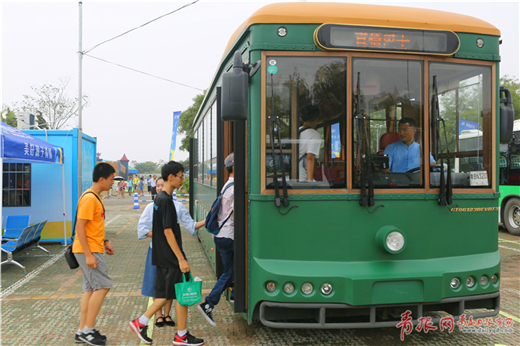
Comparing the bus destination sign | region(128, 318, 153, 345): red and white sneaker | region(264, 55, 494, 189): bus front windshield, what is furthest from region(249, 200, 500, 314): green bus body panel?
the bus destination sign

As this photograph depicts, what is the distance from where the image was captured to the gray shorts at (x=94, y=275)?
4.39 metres

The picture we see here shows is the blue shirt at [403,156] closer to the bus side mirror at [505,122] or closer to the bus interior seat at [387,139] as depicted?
the bus interior seat at [387,139]

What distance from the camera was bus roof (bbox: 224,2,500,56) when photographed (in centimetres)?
391

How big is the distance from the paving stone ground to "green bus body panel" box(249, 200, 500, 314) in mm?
868

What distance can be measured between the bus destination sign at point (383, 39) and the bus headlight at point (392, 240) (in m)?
1.60

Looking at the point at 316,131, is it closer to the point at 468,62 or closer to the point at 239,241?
the point at 239,241

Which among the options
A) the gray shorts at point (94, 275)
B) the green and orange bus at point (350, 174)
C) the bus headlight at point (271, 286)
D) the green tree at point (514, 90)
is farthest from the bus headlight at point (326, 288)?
the green tree at point (514, 90)

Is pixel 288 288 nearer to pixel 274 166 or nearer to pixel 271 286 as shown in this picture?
pixel 271 286

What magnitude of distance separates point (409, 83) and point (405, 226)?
1.29 m

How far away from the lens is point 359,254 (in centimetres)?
394

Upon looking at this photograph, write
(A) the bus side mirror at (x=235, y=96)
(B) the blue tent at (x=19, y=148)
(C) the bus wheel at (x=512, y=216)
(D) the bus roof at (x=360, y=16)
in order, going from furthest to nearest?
1. (C) the bus wheel at (x=512, y=216)
2. (B) the blue tent at (x=19, y=148)
3. (D) the bus roof at (x=360, y=16)
4. (A) the bus side mirror at (x=235, y=96)

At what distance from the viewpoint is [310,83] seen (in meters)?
3.91

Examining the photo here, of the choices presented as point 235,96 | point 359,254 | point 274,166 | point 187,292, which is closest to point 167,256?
point 187,292

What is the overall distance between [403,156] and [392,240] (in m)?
0.79
